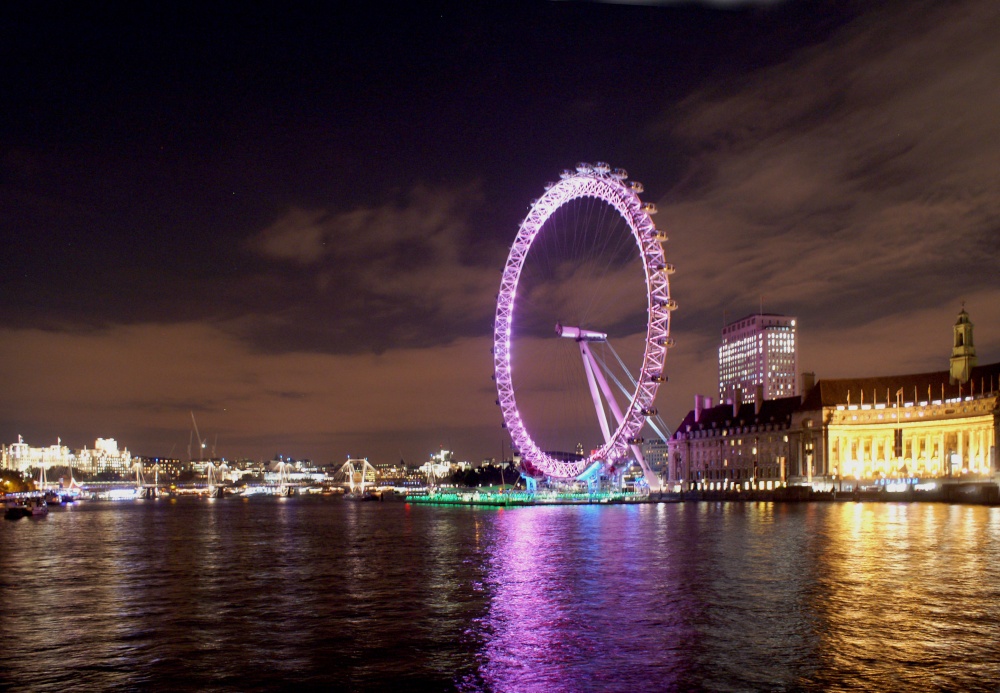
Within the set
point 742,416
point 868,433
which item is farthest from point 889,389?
point 742,416

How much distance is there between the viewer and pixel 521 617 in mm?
25438

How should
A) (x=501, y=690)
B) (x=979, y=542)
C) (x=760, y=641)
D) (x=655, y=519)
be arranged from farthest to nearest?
1. (x=655, y=519)
2. (x=979, y=542)
3. (x=760, y=641)
4. (x=501, y=690)

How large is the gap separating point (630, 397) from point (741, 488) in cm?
5757

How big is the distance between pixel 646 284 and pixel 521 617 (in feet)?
202

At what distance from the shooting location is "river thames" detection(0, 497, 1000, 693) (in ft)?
61.9

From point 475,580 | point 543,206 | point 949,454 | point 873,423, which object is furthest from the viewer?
point 873,423

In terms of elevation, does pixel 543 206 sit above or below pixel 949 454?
above

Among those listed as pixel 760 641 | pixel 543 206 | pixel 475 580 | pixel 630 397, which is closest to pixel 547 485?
pixel 630 397

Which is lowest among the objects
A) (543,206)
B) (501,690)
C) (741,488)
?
(741,488)

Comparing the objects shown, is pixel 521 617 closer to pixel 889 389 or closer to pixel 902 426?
pixel 902 426

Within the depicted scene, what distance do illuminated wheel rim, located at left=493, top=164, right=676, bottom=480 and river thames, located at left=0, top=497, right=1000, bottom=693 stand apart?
125 ft

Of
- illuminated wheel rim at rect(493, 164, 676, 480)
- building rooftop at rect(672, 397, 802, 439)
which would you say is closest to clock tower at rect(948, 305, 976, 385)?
building rooftop at rect(672, 397, 802, 439)

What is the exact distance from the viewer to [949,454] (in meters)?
118

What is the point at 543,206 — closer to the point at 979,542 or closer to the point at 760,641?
the point at 979,542
